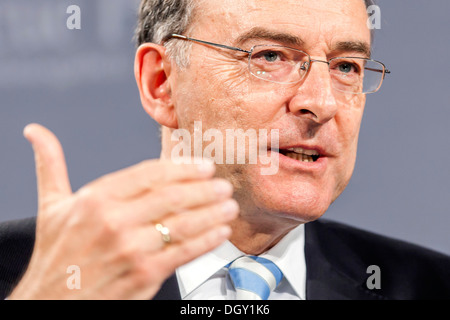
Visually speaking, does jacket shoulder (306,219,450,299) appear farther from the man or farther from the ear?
the ear

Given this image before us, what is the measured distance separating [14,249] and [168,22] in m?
0.85

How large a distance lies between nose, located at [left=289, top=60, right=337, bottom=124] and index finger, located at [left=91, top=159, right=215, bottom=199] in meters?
0.57

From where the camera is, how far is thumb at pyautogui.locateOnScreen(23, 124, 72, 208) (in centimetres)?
97

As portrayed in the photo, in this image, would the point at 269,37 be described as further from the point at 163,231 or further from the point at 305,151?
the point at 163,231

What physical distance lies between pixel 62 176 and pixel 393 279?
128cm

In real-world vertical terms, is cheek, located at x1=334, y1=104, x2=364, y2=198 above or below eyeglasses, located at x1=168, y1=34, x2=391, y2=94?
below

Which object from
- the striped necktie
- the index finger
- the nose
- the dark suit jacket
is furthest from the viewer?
the dark suit jacket

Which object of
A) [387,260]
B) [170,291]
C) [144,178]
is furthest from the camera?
[387,260]

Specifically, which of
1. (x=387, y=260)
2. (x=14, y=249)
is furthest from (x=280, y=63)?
(x=14, y=249)

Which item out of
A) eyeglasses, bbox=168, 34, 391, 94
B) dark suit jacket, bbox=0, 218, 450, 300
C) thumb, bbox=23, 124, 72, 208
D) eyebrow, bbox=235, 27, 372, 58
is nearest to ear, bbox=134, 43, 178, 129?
eyeglasses, bbox=168, 34, 391, 94

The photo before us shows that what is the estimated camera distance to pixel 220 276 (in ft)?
5.20

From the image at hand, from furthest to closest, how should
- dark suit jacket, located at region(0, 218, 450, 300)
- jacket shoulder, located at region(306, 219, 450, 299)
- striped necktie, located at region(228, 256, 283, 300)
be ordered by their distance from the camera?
jacket shoulder, located at region(306, 219, 450, 299), dark suit jacket, located at region(0, 218, 450, 300), striped necktie, located at region(228, 256, 283, 300)
